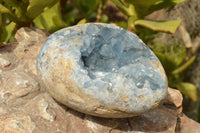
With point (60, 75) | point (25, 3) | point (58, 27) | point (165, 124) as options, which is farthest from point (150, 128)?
point (25, 3)

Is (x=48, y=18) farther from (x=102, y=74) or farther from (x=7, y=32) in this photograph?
(x=102, y=74)

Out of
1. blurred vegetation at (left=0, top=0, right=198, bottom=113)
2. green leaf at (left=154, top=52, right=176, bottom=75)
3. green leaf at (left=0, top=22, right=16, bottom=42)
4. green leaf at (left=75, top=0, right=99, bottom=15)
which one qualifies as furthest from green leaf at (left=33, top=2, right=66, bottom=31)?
green leaf at (left=154, top=52, right=176, bottom=75)

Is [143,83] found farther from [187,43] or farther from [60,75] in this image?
[187,43]

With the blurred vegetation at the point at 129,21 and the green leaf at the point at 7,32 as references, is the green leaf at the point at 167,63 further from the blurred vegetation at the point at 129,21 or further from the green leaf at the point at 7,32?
the green leaf at the point at 7,32

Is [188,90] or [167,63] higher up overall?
[167,63]

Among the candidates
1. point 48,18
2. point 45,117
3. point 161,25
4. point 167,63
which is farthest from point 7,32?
point 167,63

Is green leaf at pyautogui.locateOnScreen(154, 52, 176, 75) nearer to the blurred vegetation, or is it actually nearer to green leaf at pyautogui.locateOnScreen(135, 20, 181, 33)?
the blurred vegetation

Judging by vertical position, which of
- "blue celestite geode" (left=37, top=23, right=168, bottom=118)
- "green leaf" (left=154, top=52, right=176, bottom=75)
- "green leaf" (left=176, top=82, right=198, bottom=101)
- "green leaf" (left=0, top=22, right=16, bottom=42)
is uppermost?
"blue celestite geode" (left=37, top=23, right=168, bottom=118)
